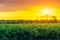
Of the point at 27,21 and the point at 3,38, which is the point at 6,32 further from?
the point at 27,21

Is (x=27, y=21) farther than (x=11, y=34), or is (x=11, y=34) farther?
(x=27, y=21)

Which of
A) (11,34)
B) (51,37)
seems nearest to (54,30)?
(51,37)

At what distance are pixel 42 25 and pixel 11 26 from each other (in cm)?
91

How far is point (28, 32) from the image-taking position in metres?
6.82

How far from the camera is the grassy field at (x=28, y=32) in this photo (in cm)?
679

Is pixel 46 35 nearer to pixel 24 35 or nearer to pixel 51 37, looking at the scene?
pixel 51 37

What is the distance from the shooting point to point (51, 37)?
691cm

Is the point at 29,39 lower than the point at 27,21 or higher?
lower

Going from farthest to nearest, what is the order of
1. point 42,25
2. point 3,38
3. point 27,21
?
point 27,21, point 42,25, point 3,38

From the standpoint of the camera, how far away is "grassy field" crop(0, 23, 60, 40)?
6793 millimetres

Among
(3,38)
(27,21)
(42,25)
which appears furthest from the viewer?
(27,21)

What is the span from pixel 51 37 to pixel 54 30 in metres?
0.23

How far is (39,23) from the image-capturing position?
25.0 feet

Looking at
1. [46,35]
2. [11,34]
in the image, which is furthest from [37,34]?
[11,34]
